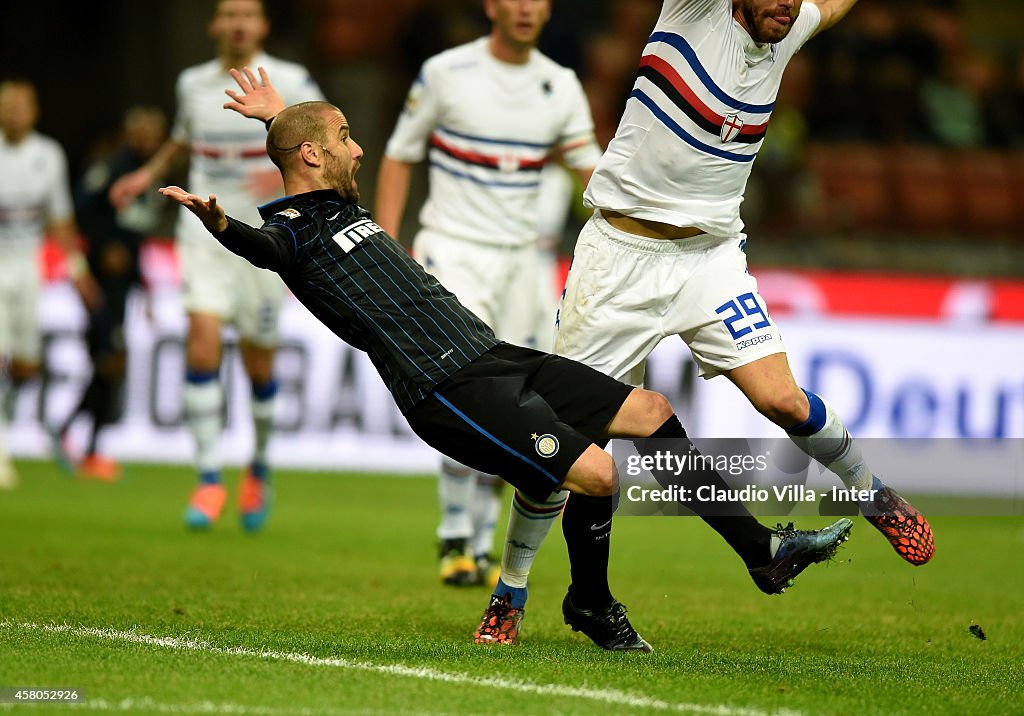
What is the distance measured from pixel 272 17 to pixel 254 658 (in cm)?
1314

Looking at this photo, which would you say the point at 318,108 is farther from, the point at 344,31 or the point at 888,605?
the point at 344,31

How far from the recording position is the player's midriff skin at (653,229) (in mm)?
5383

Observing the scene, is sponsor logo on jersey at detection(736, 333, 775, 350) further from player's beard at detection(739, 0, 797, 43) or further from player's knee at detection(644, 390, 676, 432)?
player's beard at detection(739, 0, 797, 43)

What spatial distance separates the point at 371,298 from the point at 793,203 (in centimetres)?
1086

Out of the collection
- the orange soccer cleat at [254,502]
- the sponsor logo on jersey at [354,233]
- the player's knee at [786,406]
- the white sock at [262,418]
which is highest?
the sponsor logo on jersey at [354,233]

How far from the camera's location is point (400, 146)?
285 inches

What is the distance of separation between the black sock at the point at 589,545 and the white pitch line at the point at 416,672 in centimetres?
76

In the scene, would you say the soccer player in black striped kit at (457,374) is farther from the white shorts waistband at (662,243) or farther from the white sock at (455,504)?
the white sock at (455,504)

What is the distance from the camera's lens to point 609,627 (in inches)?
202

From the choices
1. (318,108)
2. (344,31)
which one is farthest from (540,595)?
(344,31)

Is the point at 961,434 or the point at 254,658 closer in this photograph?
the point at 254,658

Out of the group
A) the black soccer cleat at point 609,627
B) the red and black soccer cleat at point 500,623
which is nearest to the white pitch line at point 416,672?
the red and black soccer cleat at point 500,623

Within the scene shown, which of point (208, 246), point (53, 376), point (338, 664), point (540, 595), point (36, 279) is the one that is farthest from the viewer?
point (53, 376)

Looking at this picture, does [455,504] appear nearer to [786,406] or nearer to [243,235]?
[786,406]
